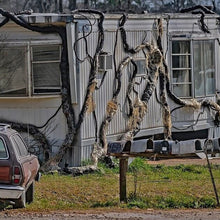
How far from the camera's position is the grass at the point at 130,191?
12.6 metres

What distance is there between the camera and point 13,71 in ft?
60.2

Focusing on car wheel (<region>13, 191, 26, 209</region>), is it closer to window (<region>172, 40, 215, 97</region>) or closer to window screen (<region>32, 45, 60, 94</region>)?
window screen (<region>32, 45, 60, 94</region>)

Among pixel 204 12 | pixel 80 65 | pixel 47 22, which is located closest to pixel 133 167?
pixel 80 65

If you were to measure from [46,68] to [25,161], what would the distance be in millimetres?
6788

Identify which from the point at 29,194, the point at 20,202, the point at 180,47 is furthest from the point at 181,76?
the point at 20,202

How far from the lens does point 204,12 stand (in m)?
22.4

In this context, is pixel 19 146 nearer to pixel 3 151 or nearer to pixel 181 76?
pixel 3 151

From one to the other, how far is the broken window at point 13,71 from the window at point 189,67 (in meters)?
5.16

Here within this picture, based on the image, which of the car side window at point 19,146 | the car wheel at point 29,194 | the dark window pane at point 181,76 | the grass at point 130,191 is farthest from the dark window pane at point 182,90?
the car wheel at point 29,194

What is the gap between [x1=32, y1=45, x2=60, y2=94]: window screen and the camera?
18.2 meters

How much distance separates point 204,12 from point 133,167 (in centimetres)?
676

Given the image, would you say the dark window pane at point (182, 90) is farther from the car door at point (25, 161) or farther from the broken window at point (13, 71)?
the car door at point (25, 161)

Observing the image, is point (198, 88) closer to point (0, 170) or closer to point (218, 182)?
point (218, 182)

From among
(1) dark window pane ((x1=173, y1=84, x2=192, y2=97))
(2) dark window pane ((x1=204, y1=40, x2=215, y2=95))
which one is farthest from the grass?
(2) dark window pane ((x1=204, y1=40, x2=215, y2=95))
